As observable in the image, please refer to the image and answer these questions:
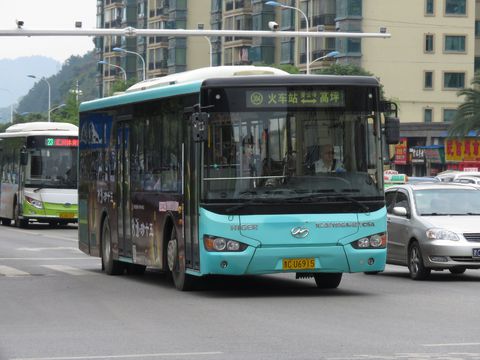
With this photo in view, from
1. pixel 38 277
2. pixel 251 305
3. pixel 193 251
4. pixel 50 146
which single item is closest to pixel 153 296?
pixel 193 251

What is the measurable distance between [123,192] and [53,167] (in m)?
22.0

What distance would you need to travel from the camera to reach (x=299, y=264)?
17.4 metres

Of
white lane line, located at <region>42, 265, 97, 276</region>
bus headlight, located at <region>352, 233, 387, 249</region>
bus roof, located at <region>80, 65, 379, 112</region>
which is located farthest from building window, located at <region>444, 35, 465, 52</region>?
bus headlight, located at <region>352, 233, 387, 249</region>

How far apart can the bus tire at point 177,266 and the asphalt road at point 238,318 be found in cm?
19

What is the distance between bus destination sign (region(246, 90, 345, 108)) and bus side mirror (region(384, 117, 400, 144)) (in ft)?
2.05

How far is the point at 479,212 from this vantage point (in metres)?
22.2

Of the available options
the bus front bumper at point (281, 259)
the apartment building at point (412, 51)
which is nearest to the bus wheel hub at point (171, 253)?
the bus front bumper at point (281, 259)

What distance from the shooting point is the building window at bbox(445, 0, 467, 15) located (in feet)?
321

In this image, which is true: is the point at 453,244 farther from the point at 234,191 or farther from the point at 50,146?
the point at 50,146

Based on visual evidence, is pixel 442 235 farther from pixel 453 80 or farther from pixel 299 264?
pixel 453 80

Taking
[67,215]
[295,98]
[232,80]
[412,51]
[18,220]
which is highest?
[412,51]

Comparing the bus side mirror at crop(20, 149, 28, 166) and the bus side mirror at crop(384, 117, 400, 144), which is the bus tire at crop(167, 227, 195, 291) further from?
the bus side mirror at crop(20, 149, 28, 166)

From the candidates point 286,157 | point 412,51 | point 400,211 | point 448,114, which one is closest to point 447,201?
point 400,211

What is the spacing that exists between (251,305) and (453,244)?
5530 millimetres
